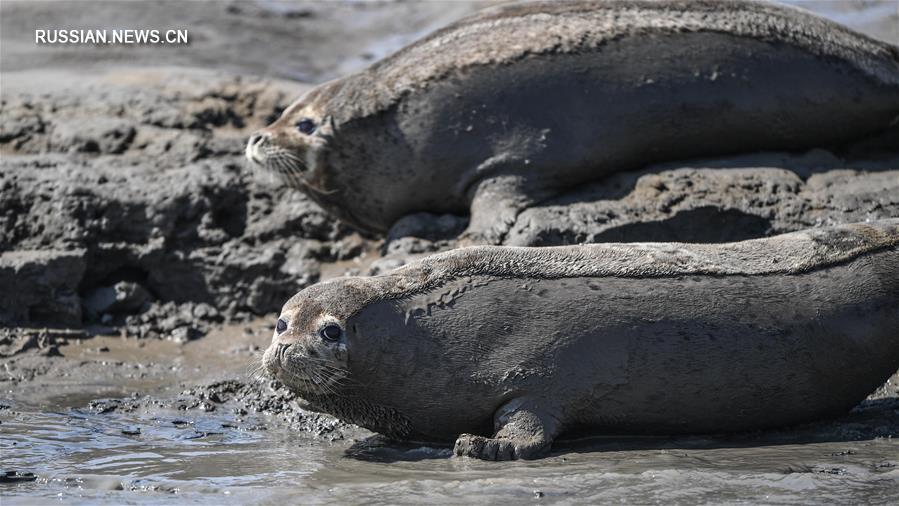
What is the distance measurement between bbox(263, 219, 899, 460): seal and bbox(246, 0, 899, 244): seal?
1.63 metres

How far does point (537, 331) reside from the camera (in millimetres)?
6547

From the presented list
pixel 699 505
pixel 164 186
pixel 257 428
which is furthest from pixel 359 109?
pixel 699 505


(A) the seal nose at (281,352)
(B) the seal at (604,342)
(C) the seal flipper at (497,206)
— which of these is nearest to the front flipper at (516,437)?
(B) the seal at (604,342)

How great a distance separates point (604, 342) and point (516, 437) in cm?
61

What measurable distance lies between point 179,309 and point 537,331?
3.57 meters

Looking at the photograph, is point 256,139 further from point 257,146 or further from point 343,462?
point 343,462

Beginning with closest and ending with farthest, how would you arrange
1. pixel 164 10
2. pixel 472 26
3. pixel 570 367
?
pixel 570 367, pixel 472 26, pixel 164 10

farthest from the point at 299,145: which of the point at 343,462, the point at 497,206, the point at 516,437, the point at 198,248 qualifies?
the point at 516,437

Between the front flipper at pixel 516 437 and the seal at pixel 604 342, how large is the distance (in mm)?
10

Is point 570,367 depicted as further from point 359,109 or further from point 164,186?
point 164,186

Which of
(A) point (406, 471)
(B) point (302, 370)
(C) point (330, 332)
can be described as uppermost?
(C) point (330, 332)

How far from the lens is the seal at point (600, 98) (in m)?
8.49

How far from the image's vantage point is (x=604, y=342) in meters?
6.48

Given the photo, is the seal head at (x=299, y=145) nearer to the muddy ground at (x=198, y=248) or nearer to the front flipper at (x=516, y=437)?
the muddy ground at (x=198, y=248)
